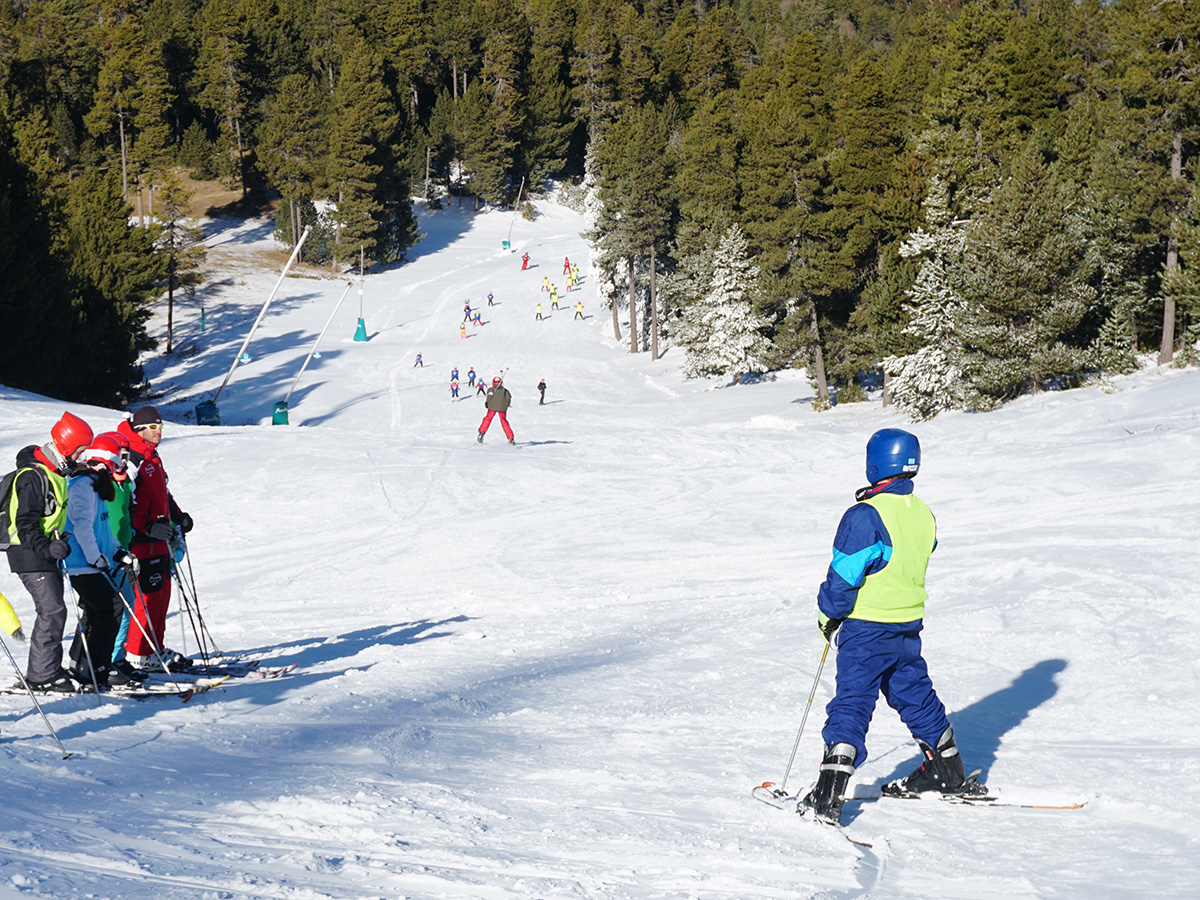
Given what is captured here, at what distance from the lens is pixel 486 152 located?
274 feet

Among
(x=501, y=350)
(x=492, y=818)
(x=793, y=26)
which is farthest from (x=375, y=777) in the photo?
(x=793, y=26)

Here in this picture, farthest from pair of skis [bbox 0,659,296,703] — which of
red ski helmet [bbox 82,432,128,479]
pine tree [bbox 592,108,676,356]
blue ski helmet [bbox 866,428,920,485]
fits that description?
pine tree [bbox 592,108,676,356]

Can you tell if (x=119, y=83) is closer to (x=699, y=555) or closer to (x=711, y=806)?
(x=699, y=555)

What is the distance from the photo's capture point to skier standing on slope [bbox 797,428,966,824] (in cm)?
461

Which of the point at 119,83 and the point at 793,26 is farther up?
the point at 793,26

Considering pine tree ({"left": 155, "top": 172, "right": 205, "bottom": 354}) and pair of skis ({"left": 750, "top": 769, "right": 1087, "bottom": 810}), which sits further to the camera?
pine tree ({"left": 155, "top": 172, "right": 205, "bottom": 354})

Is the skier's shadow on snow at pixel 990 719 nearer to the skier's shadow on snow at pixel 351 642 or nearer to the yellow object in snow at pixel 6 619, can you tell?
the yellow object in snow at pixel 6 619

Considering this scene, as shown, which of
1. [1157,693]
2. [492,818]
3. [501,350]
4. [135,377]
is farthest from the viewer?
[501,350]

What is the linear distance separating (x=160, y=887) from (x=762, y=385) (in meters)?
40.4

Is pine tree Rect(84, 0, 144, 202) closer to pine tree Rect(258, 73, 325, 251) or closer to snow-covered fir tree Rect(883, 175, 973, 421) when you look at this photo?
pine tree Rect(258, 73, 325, 251)

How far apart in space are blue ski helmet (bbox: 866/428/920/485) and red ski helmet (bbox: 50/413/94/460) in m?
4.75

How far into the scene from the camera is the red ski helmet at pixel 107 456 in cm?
685

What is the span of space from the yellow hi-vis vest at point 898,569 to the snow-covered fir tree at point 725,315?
38.0 meters

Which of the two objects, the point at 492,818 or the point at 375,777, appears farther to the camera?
the point at 375,777
